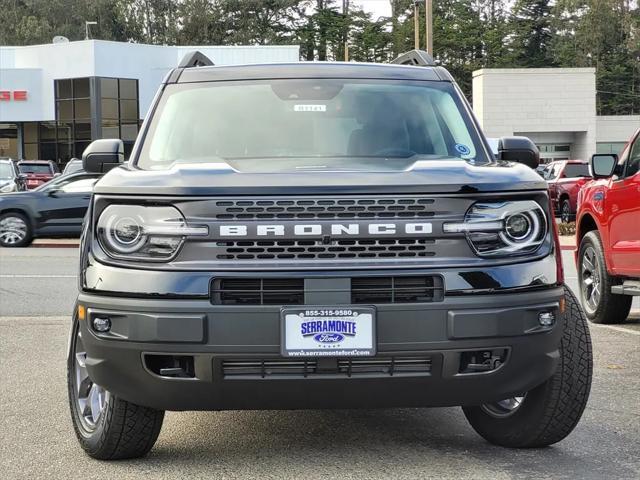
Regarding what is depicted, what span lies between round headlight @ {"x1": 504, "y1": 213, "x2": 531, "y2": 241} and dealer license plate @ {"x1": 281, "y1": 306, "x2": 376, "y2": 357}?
688 mm

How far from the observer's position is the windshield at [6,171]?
2309cm

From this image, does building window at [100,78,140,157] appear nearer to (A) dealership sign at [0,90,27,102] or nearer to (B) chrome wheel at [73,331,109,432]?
(A) dealership sign at [0,90,27,102]

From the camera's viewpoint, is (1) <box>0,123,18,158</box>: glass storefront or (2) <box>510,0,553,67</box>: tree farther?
(2) <box>510,0,553,67</box>: tree

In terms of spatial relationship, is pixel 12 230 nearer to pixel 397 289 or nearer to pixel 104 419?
pixel 104 419

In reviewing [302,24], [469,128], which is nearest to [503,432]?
[469,128]

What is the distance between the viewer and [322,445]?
462 cm

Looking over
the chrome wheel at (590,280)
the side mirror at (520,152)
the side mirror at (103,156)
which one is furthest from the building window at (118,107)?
the side mirror at (520,152)

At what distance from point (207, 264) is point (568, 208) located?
892 inches

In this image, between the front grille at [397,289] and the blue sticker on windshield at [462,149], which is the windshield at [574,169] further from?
the front grille at [397,289]

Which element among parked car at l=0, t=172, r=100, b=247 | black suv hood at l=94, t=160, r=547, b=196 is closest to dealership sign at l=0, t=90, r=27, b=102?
parked car at l=0, t=172, r=100, b=247

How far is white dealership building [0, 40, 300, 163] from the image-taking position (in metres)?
47.2

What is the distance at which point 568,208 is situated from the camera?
25312mm

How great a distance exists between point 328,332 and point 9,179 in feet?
67.8

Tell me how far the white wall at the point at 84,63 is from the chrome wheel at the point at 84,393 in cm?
4377
